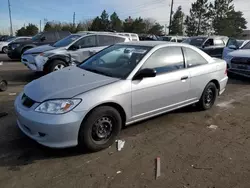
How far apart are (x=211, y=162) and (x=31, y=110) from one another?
250cm

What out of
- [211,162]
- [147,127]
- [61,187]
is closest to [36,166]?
[61,187]

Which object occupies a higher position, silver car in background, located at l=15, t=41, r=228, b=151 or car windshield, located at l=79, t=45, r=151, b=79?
car windshield, located at l=79, t=45, r=151, b=79

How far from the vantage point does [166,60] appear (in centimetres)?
434

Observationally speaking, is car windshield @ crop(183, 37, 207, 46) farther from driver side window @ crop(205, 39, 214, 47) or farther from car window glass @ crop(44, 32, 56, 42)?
car window glass @ crop(44, 32, 56, 42)

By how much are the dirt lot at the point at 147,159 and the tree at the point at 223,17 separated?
150 feet

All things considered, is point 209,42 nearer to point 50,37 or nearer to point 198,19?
point 50,37

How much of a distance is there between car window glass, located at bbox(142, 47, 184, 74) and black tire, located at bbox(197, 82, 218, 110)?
97cm

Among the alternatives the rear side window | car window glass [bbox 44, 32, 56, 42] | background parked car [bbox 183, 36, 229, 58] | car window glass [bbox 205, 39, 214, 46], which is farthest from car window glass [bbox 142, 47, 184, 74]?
car window glass [bbox 44, 32, 56, 42]

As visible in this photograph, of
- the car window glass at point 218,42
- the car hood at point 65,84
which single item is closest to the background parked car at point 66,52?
the car hood at point 65,84

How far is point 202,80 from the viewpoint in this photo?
4.89 m

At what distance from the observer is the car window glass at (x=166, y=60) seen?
411 centimetres

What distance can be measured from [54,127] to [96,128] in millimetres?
597

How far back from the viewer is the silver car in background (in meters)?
3.14

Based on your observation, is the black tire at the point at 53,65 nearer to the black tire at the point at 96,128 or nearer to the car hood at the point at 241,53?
the black tire at the point at 96,128
